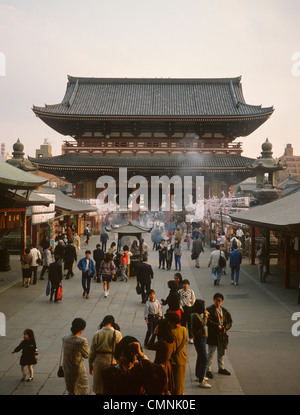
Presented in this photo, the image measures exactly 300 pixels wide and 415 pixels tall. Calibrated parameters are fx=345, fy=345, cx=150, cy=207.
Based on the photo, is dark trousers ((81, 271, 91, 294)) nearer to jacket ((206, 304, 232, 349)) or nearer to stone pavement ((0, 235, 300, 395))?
stone pavement ((0, 235, 300, 395))

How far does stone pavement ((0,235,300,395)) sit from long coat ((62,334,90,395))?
98cm

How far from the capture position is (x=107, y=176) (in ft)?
107

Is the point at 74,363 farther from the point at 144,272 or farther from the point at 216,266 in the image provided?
the point at 216,266

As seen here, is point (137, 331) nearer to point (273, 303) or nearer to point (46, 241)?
point (273, 303)

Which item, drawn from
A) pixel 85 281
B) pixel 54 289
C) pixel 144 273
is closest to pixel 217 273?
pixel 144 273

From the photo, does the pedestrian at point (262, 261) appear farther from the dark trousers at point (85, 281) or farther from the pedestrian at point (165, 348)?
the pedestrian at point (165, 348)

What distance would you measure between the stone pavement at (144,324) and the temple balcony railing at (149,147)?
17768 millimetres

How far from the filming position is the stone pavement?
625 cm

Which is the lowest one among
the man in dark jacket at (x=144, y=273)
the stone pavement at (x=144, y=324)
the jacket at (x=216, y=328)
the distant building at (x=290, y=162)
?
the stone pavement at (x=144, y=324)

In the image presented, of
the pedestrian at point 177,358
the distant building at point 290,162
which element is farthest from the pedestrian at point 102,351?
the distant building at point 290,162

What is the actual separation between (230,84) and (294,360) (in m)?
36.4

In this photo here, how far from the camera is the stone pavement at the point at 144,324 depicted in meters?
6.25
